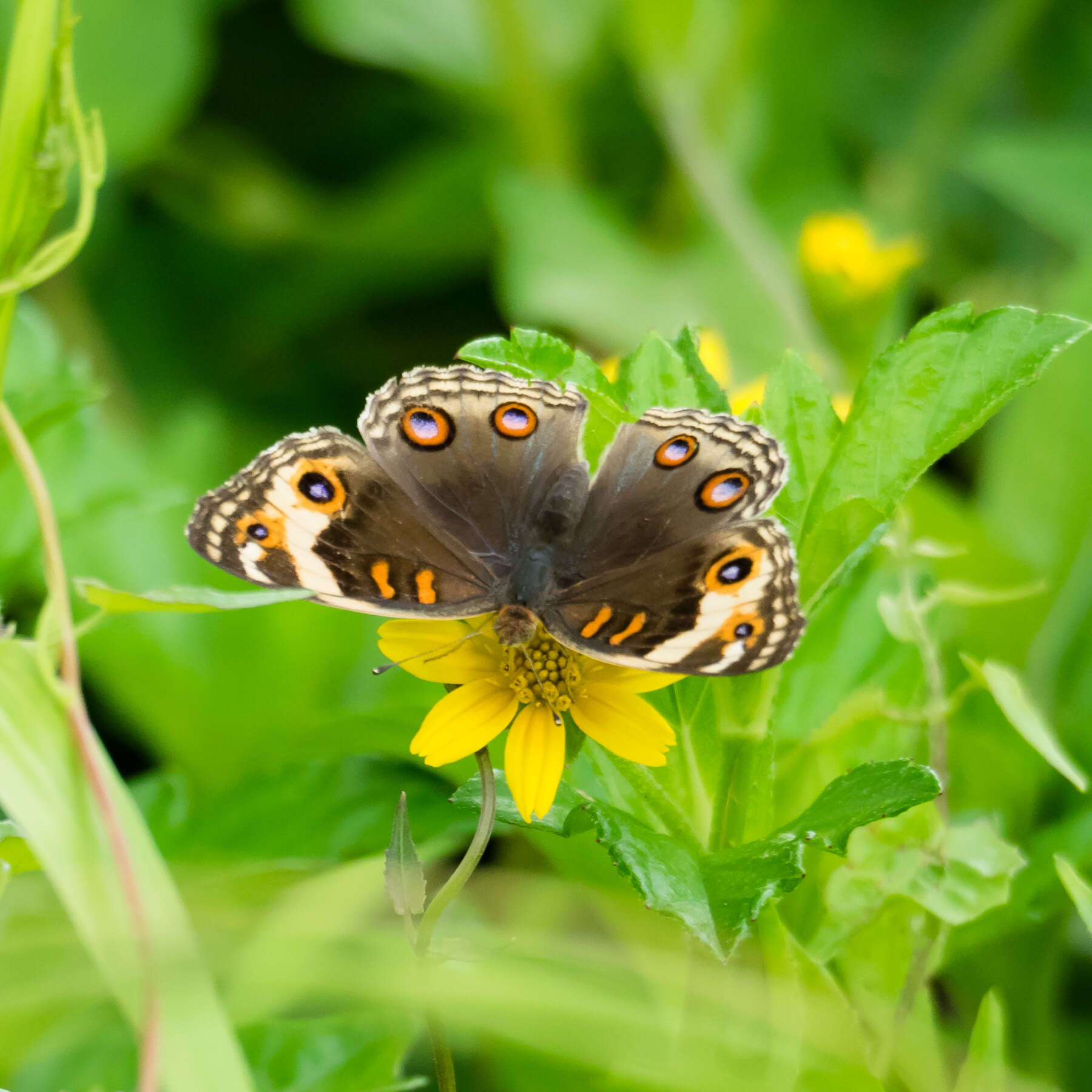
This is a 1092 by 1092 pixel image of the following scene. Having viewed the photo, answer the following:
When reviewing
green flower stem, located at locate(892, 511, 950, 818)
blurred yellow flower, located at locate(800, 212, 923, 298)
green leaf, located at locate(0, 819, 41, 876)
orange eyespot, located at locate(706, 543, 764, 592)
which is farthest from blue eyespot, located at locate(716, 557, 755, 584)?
blurred yellow flower, located at locate(800, 212, 923, 298)

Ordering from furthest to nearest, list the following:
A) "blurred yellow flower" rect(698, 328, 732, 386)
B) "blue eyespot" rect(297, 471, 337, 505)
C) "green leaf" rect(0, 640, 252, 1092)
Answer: "blurred yellow flower" rect(698, 328, 732, 386) < "blue eyespot" rect(297, 471, 337, 505) < "green leaf" rect(0, 640, 252, 1092)

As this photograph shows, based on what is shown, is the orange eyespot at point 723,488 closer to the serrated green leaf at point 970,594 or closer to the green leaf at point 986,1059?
the serrated green leaf at point 970,594

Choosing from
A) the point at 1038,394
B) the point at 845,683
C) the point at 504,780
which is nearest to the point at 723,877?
the point at 504,780

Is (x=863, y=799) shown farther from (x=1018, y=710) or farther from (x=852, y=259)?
(x=852, y=259)

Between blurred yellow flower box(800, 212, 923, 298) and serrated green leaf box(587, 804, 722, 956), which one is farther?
blurred yellow flower box(800, 212, 923, 298)

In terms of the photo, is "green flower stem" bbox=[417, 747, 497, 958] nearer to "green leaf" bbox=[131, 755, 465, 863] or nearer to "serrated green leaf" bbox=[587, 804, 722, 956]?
"serrated green leaf" bbox=[587, 804, 722, 956]

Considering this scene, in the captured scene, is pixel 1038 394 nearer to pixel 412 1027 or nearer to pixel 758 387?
pixel 758 387

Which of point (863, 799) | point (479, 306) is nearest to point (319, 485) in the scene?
point (863, 799)
